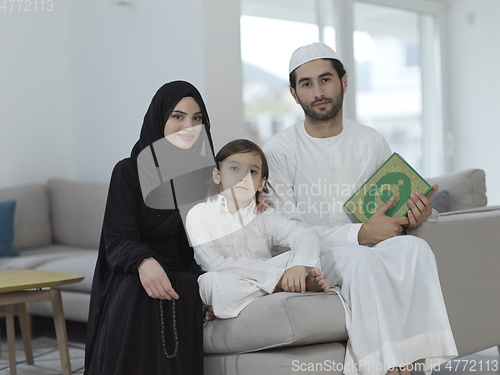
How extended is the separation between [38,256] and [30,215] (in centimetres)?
46

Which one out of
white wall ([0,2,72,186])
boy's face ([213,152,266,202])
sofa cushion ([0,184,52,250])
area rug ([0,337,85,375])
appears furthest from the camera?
white wall ([0,2,72,186])

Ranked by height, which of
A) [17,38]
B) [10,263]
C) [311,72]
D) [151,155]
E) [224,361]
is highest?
[17,38]

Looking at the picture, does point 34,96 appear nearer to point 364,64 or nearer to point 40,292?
point 40,292

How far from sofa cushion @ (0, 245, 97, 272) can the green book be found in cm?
180

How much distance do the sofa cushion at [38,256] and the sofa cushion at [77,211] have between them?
0.08 meters

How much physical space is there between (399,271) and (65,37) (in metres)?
3.27

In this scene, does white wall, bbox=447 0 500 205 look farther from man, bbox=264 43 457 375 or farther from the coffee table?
the coffee table

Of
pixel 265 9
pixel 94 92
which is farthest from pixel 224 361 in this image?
pixel 265 9

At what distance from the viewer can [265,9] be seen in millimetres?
3963

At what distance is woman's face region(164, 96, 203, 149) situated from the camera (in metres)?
2.10

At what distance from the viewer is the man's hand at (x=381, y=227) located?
210 centimetres

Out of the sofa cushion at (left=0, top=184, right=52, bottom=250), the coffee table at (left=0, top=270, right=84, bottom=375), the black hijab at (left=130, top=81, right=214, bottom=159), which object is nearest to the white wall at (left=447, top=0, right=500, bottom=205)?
the black hijab at (left=130, top=81, right=214, bottom=159)

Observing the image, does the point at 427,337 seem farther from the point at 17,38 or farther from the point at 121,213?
the point at 17,38

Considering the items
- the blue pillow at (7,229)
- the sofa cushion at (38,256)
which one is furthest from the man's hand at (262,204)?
the blue pillow at (7,229)
